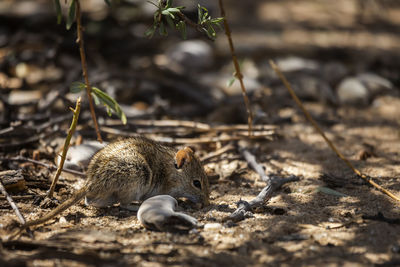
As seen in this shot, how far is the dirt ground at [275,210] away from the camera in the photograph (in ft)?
10.8

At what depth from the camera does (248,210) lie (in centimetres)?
411

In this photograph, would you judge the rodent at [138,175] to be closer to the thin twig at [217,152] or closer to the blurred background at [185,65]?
the thin twig at [217,152]

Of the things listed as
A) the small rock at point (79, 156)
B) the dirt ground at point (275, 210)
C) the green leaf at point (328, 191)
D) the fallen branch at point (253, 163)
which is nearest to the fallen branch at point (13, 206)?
the dirt ground at point (275, 210)

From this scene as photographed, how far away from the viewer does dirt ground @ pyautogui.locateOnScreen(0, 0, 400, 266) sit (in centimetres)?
328

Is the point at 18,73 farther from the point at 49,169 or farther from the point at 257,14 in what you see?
the point at 257,14

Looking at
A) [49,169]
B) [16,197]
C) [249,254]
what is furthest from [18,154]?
[249,254]

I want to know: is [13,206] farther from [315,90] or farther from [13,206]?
[315,90]

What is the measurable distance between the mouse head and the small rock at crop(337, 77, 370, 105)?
12.5 ft

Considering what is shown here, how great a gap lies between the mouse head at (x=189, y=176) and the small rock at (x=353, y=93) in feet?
12.5

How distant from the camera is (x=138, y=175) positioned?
4.26m

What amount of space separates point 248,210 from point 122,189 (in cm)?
114

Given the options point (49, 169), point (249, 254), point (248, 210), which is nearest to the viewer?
point (249, 254)

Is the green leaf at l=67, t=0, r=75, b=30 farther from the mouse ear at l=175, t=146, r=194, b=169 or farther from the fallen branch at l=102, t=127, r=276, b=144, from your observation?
the fallen branch at l=102, t=127, r=276, b=144

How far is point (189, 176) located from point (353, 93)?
4.04 metres
